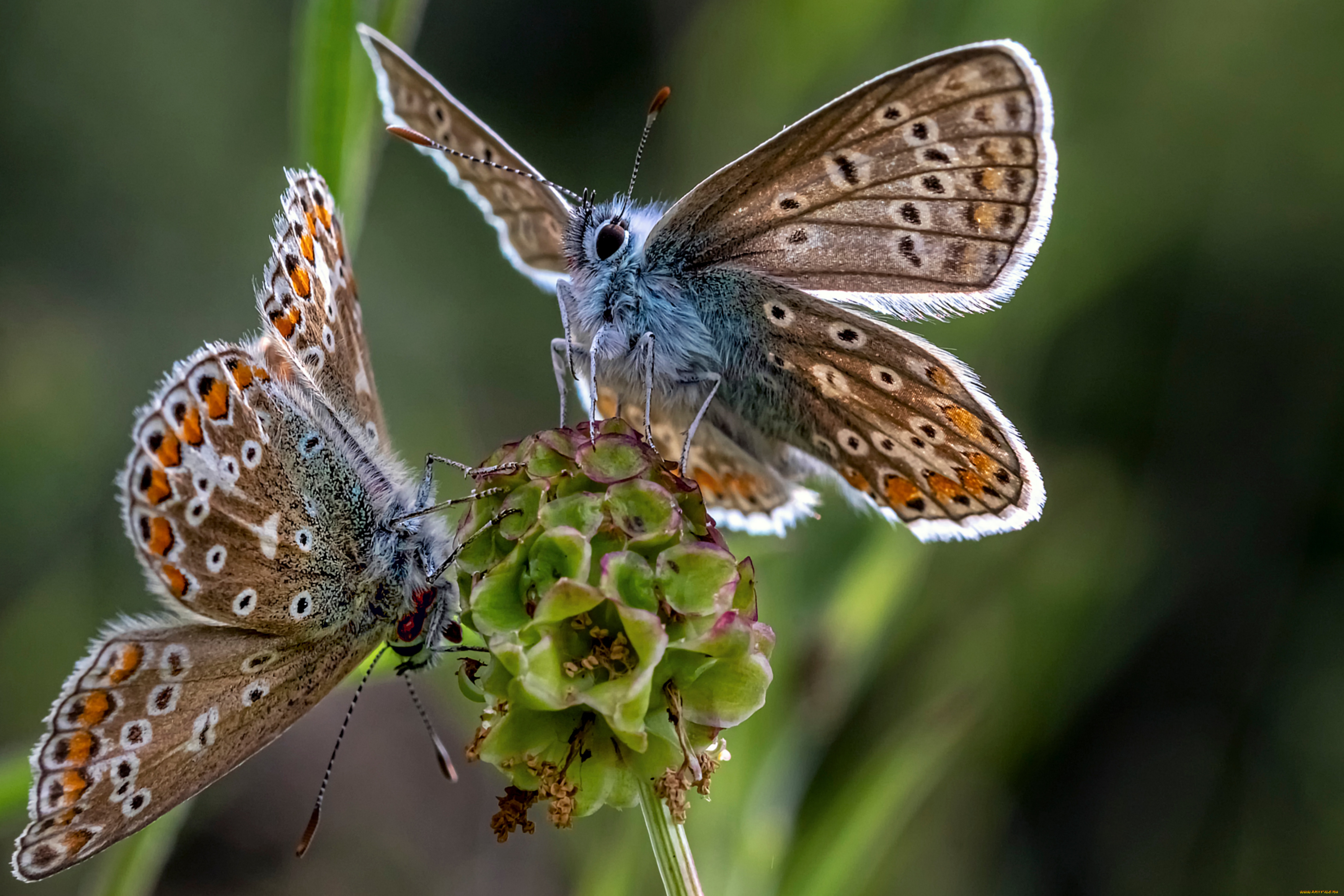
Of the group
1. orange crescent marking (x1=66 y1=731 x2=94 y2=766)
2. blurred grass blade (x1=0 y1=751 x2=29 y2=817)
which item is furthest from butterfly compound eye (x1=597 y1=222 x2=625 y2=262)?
blurred grass blade (x1=0 y1=751 x2=29 y2=817)

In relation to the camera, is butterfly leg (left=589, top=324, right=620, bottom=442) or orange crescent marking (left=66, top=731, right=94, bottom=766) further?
butterfly leg (left=589, top=324, right=620, bottom=442)

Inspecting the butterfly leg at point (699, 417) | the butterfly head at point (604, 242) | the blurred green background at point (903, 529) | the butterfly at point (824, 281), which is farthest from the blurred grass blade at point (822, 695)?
the butterfly head at point (604, 242)

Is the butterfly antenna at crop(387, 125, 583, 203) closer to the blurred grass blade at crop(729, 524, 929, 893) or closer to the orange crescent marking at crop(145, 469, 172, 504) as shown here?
the orange crescent marking at crop(145, 469, 172, 504)

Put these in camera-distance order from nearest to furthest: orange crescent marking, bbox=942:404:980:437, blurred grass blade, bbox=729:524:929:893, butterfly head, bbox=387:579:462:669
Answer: butterfly head, bbox=387:579:462:669 < orange crescent marking, bbox=942:404:980:437 < blurred grass blade, bbox=729:524:929:893

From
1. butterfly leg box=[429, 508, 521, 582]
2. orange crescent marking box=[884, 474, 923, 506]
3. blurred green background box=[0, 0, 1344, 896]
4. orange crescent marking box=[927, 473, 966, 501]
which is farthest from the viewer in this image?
blurred green background box=[0, 0, 1344, 896]

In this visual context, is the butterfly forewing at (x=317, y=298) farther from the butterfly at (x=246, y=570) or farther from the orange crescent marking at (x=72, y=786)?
the orange crescent marking at (x=72, y=786)

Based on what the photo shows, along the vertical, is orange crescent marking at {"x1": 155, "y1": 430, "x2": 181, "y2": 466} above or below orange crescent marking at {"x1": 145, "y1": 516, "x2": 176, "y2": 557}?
above

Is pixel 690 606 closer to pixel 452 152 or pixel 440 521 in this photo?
pixel 440 521

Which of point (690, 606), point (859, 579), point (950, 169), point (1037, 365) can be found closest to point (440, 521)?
point (690, 606)
